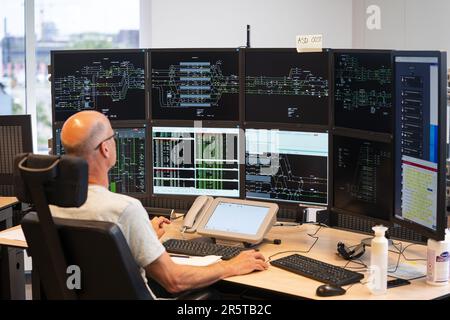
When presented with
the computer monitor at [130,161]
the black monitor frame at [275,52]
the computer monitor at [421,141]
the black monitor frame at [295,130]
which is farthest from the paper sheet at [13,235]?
the computer monitor at [421,141]

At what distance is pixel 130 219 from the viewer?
2.39 metres

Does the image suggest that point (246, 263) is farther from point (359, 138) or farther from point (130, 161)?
point (130, 161)

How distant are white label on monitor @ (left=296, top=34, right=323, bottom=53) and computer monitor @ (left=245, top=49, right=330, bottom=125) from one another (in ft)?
0.08

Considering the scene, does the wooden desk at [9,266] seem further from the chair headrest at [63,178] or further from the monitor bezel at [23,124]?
the chair headrest at [63,178]

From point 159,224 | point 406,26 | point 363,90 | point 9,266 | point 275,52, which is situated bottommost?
point 9,266

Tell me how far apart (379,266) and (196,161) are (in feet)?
3.92

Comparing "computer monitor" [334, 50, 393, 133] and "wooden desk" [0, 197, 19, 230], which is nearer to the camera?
"computer monitor" [334, 50, 393, 133]

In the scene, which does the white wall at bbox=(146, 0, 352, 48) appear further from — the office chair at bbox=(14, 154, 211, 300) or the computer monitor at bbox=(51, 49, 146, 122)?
the office chair at bbox=(14, 154, 211, 300)

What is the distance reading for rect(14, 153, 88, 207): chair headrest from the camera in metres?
2.12

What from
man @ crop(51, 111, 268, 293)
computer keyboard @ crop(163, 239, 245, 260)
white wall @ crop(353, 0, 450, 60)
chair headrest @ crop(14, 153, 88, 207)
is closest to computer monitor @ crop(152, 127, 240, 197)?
computer keyboard @ crop(163, 239, 245, 260)

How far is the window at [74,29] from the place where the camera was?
553 centimetres

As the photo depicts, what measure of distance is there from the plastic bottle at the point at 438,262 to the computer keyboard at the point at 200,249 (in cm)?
77

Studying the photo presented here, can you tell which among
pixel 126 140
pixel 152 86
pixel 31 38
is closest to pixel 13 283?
pixel 126 140

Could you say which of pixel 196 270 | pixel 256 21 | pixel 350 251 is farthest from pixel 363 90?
pixel 256 21
